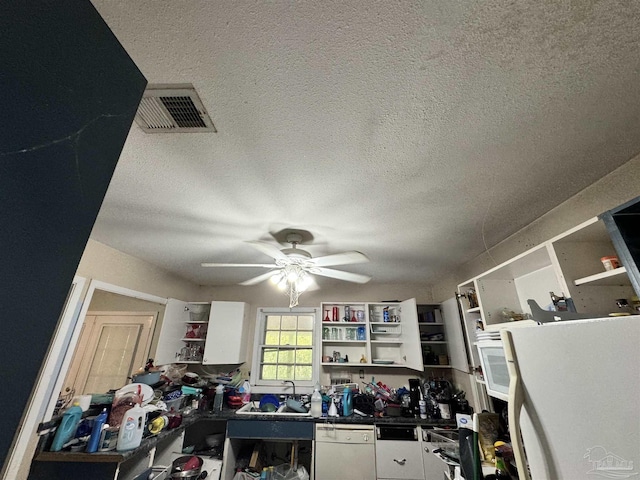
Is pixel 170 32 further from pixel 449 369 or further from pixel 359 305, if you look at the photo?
pixel 449 369

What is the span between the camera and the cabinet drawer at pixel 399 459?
8.14ft

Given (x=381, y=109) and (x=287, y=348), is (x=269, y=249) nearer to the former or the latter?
(x=381, y=109)

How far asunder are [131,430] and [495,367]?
2557 mm

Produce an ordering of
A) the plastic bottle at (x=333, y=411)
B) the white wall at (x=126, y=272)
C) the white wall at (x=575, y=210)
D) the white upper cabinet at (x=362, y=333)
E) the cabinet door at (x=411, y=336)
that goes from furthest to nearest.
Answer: the white upper cabinet at (x=362, y=333) < the cabinet door at (x=411, y=336) < the plastic bottle at (x=333, y=411) < the white wall at (x=126, y=272) < the white wall at (x=575, y=210)

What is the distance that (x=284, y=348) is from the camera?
12.1 feet

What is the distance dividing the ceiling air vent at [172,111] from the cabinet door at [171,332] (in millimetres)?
2653

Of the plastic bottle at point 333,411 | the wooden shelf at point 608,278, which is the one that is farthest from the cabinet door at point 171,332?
the wooden shelf at point 608,278

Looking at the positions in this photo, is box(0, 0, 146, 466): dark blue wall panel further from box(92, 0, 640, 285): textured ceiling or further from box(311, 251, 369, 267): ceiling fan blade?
box(311, 251, 369, 267): ceiling fan blade

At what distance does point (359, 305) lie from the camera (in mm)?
3701

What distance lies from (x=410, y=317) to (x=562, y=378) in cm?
249

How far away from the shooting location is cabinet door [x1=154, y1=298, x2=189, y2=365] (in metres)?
3.05

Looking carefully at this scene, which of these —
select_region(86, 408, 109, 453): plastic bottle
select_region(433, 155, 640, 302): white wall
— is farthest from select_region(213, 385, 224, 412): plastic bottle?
select_region(433, 155, 640, 302): white wall

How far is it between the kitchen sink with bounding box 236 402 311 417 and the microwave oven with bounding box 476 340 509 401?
186 centimetres

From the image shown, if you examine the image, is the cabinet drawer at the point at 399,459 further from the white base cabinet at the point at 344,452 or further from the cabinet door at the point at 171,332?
the cabinet door at the point at 171,332
